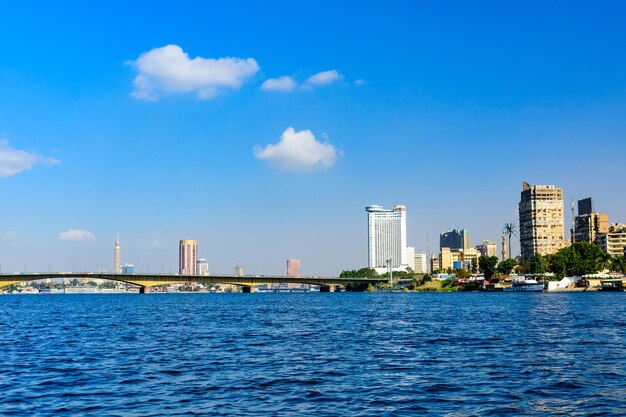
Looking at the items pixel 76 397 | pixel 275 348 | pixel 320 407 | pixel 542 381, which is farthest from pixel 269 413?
pixel 275 348

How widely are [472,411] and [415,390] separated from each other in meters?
5.50

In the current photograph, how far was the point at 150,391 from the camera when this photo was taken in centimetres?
3341

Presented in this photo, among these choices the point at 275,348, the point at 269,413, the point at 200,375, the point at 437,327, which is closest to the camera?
the point at 269,413

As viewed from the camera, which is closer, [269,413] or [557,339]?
[269,413]

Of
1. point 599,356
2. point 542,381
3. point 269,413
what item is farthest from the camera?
point 599,356

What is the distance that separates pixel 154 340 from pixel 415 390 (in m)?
35.0

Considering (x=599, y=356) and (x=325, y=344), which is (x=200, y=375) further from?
(x=599, y=356)

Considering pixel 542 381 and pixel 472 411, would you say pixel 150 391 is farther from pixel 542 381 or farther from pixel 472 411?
pixel 542 381

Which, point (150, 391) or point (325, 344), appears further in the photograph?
point (325, 344)

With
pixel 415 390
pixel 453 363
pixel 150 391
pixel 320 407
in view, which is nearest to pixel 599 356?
pixel 453 363

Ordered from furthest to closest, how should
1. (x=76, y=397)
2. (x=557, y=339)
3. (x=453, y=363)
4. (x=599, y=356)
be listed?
(x=557, y=339)
(x=599, y=356)
(x=453, y=363)
(x=76, y=397)

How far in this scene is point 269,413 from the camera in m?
28.0

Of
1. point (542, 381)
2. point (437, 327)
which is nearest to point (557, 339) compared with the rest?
point (437, 327)

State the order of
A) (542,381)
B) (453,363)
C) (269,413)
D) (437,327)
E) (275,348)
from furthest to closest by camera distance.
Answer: (437,327) < (275,348) < (453,363) < (542,381) < (269,413)
